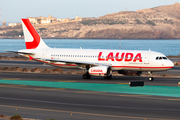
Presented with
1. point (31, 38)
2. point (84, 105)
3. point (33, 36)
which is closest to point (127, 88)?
point (84, 105)

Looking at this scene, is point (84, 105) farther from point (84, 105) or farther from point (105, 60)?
point (105, 60)

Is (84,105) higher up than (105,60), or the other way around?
(105,60)

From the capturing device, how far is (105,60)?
44406 millimetres

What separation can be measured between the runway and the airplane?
1172cm

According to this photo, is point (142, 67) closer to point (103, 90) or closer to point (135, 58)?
point (135, 58)

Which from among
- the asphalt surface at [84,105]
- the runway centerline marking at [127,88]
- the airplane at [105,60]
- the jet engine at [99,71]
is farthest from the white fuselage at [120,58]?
the asphalt surface at [84,105]

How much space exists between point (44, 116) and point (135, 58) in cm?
2461

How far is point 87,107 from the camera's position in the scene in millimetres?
23703

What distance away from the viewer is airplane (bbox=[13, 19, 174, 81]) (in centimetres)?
4216

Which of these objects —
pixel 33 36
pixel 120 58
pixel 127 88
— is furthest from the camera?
pixel 33 36

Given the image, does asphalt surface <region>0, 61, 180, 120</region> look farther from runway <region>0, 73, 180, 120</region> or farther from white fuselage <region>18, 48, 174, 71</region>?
white fuselage <region>18, 48, 174, 71</region>

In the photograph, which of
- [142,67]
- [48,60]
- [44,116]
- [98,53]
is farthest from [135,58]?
[44,116]

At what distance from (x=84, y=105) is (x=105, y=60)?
2040 centimetres

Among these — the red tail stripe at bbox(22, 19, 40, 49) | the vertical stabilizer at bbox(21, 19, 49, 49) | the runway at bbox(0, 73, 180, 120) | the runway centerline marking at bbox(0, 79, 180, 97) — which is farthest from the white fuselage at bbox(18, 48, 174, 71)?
the runway at bbox(0, 73, 180, 120)
